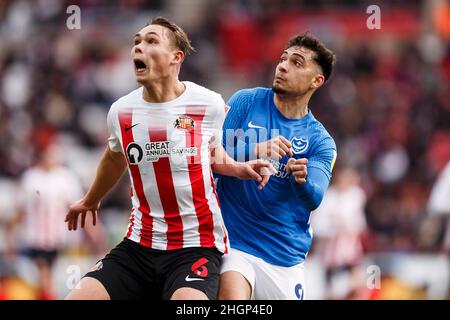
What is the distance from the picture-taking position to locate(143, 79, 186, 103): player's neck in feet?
22.2

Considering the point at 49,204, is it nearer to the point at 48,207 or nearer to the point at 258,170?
the point at 48,207

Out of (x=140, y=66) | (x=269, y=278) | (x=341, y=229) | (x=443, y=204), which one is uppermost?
(x=140, y=66)

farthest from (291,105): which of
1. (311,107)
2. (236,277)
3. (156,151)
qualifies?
(311,107)

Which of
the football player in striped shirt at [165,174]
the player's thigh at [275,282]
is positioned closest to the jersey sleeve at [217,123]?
the football player in striped shirt at [165,174]

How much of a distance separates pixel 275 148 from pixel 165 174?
0.74m

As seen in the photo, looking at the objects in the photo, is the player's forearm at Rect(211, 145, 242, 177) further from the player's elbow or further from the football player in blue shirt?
the player's elbow

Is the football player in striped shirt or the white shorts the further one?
the white shorts

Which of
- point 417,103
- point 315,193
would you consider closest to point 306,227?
point 315,193

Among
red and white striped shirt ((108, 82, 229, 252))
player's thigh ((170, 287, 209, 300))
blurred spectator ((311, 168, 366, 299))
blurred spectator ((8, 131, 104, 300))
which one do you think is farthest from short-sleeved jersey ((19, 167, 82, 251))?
player's thigh ((170, 287, 209, 300))

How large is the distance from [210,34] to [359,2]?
3.17 meters

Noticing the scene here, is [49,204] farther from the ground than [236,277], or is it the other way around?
[236,277]

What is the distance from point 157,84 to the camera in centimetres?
675

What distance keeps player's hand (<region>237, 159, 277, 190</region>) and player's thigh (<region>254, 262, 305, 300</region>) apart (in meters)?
0.87

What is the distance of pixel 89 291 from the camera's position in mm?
6449
